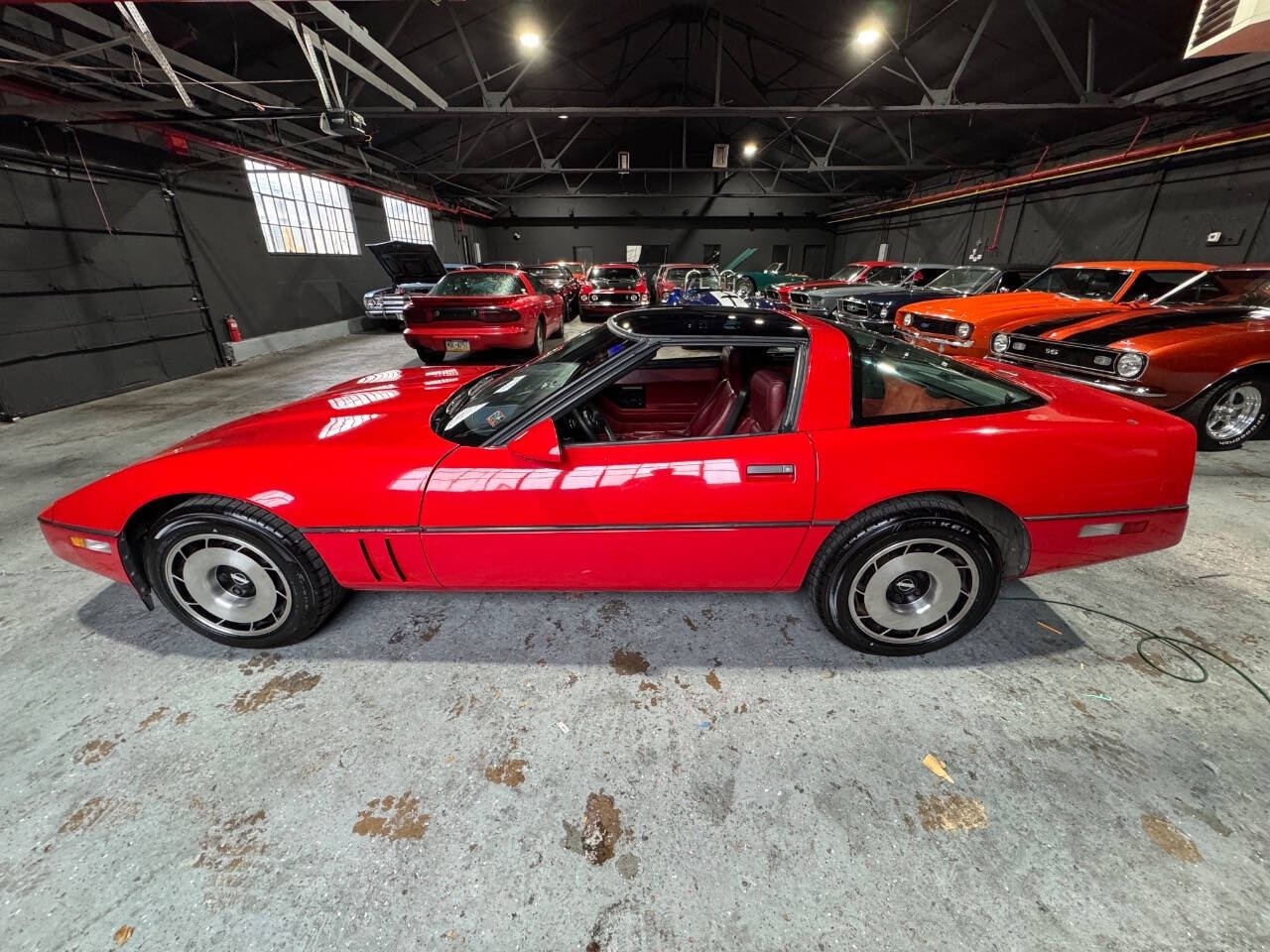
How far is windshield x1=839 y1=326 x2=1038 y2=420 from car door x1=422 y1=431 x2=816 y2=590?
380 millimetres

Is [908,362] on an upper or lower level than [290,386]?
upper

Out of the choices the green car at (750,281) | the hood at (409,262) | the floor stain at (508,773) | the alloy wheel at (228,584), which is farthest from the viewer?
the green car at (750,281)

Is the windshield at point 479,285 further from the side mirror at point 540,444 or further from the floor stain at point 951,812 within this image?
the floor stain at point 951,812

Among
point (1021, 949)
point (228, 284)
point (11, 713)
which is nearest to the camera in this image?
point (1021, 949)

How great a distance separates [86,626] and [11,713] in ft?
1.67

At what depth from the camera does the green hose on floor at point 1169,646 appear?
6.02 ft

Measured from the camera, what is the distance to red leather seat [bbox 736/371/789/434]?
6.29ft

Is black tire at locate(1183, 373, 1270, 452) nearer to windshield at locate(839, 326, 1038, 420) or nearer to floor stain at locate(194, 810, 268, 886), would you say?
windshield at locate(839, 326, 1038, 420)

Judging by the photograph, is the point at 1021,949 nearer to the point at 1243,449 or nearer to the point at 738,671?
the point at 738,671

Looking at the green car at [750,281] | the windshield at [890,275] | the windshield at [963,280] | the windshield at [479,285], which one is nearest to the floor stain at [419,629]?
the windshield at [479,285]

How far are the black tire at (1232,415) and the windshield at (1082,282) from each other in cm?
184

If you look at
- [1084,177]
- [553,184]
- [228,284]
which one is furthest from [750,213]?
[228,284]

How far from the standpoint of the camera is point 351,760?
1563mm

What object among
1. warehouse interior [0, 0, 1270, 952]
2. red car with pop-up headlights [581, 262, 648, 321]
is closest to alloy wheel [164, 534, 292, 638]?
warehouse interior [0, 0, 1270, 952]
